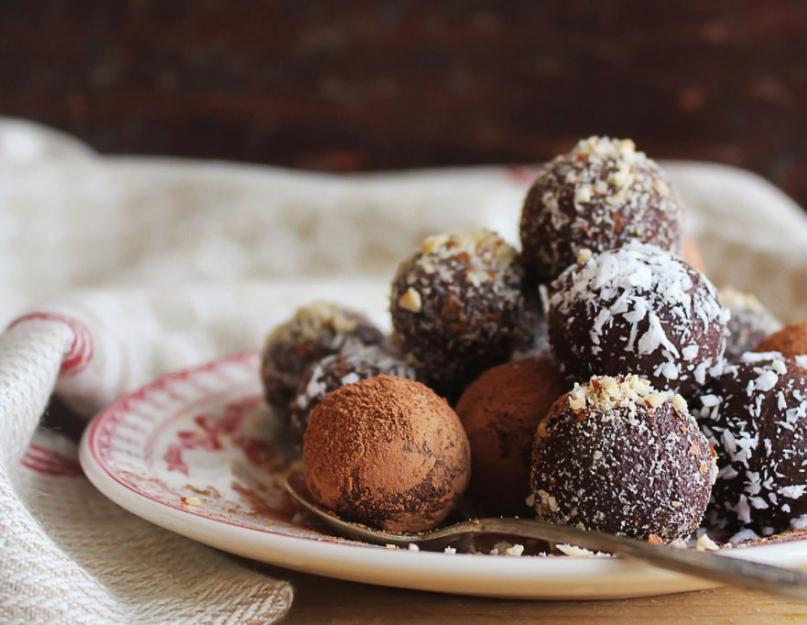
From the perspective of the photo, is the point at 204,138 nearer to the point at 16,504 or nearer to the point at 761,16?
the point at 761,16

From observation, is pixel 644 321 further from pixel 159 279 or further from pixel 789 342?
pixel 159 279

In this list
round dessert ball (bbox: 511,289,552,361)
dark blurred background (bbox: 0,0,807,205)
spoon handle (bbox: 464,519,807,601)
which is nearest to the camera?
spoon handle (bbox: 464,519,807,601)

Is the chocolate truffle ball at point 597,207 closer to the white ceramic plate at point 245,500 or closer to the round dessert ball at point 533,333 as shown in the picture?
the round dessert ball at point 533,333

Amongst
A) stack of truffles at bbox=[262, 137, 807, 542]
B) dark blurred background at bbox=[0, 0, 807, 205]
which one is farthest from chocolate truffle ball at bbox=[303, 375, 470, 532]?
dark blurred background at bbox=[0, 0, 807, 205]

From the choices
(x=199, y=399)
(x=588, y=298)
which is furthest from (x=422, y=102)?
(x=588, y=298)

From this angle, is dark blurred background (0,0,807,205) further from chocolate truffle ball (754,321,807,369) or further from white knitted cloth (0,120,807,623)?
chocolate truffle ball (754,321,807,369)

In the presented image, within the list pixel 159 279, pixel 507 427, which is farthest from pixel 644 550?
pixel 159 279
